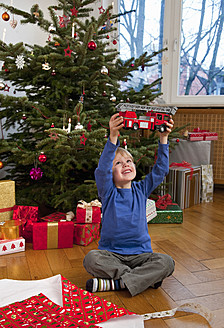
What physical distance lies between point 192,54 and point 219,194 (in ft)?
4.13

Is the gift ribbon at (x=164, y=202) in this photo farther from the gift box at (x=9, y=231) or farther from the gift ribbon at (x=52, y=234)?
the gift box at (x=9, y=231)

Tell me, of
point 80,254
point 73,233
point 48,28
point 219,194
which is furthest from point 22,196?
point 219,194

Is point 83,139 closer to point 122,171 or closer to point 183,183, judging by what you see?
point 122,171

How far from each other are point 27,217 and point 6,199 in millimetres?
148

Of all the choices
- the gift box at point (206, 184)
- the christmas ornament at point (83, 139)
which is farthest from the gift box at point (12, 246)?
the gift box at point (206, 184)

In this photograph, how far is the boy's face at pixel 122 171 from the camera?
1.33 m

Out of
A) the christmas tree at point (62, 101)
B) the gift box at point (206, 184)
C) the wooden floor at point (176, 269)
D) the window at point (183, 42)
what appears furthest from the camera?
the window at point (183, 42)

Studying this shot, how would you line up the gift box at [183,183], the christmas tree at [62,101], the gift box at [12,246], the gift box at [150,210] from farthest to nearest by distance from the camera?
the gift box at [183,183] → the gift box at [150,210] → the christmas tree at [62,101] → the gift box at [12,246]

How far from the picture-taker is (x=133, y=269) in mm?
1216

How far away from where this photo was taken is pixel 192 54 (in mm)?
2945

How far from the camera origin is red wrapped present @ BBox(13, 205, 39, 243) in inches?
66.0

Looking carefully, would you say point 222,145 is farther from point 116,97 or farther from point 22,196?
point 22,196

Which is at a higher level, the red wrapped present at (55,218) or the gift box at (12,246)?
the red wrapped present at (55,218)

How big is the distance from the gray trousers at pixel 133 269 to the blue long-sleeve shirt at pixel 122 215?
6 cm
